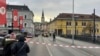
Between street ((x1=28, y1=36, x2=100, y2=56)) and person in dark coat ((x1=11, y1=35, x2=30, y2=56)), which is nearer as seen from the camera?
person in dark coat ((x1=11, y1=35, x2=30, y2=56))

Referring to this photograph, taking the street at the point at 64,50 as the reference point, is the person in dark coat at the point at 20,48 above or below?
above

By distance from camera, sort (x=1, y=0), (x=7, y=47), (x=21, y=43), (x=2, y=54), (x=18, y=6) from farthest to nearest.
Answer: (x=18, y=6), (x=1, y=0), (x=7, y=47), (x=2, y=54), (x=21, y=43)

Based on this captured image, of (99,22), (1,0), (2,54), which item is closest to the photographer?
(2,54)

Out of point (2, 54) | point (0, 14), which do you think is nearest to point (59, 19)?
Answer: point (0, 14)

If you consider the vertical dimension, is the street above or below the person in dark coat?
below

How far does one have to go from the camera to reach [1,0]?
30.0 meters

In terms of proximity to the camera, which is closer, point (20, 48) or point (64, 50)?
point (20, 48)

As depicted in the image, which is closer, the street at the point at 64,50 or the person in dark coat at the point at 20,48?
the person in dark coat at the point at 20,48

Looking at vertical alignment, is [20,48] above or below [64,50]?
above

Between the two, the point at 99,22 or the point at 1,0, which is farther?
the point at 99,22

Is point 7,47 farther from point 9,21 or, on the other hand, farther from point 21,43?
point 9,21

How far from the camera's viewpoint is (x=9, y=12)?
151000mm

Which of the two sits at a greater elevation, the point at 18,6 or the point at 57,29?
the point at 18,6

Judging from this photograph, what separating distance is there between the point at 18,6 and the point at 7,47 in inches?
5753
